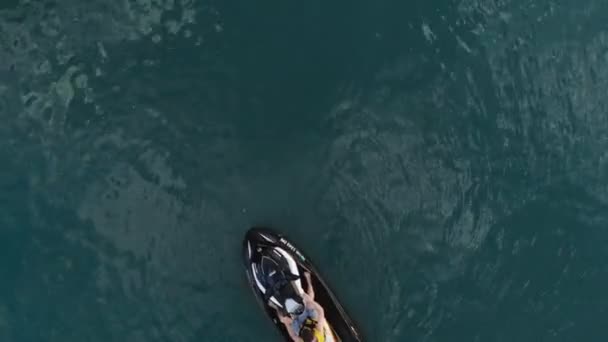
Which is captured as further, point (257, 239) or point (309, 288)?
point (309, 288)

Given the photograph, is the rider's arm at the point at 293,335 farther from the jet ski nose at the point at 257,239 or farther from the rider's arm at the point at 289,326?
the jet ski nose at the point at 257,239

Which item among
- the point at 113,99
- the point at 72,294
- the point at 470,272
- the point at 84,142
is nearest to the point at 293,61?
the point at 113,99

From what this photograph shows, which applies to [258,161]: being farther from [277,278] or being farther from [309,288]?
[309,288]

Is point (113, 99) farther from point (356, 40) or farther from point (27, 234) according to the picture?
point (356, 40)

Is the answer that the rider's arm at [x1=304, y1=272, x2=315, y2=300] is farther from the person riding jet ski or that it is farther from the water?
the water

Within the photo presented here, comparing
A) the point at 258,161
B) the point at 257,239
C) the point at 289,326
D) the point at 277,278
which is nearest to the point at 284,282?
the point at 277,278

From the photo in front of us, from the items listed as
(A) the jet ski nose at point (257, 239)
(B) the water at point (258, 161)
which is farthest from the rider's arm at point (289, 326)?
(A) the jet ski nose at point (257, 239)
